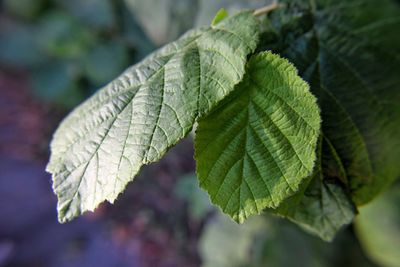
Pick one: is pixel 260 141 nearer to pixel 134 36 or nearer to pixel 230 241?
pixel 230 241

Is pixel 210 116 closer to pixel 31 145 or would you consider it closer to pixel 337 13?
pixel 337 13

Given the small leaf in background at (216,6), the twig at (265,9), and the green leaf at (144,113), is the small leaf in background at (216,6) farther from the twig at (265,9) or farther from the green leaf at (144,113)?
the green leaf at (144,113)

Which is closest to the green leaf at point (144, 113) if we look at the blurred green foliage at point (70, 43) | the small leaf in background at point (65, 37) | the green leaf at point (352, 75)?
the green leaf at point (352, 75)

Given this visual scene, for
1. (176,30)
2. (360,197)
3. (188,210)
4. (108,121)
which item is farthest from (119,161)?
(188,210)

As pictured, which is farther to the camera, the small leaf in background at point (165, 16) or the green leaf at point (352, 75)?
the small leaf in background at point (165, 16)

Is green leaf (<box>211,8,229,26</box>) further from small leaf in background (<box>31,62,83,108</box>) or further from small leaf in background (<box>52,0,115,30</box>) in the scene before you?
small leaf in background (<box>31,62,83,108</box>)
